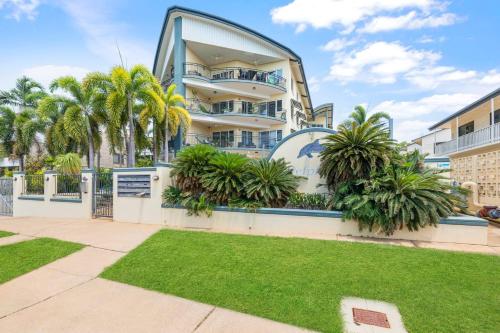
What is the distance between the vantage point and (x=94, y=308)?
3.92 meters

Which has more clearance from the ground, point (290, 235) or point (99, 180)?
point (99, 180)

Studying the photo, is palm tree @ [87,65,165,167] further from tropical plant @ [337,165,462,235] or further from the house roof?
the house roof

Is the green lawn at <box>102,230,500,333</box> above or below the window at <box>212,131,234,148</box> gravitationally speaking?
below

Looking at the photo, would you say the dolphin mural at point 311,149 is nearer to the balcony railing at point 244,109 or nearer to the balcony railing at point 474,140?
the balcony railing at point 474,140

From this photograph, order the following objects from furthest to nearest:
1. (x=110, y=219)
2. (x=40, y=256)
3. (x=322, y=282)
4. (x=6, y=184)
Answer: (x=6, y=184) < (x=110, y=219) < (x=40, y=256) < (x=322, y=282)

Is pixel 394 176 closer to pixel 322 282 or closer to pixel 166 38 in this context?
pixel 322 282

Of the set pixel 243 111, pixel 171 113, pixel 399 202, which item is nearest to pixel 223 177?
pixel 399 202

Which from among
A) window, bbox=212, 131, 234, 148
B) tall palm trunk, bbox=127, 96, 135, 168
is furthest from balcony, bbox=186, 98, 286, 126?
tall palm trunk, bbox=127, 96, 135, 168

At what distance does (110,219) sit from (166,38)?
74.7 feet

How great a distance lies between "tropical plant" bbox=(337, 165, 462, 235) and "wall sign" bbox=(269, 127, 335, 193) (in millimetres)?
2145

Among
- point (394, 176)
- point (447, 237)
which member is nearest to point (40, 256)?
point (394, 176)

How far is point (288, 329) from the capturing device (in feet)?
10.9

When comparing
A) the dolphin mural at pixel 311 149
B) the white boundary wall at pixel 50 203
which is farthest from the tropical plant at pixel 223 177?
the white boundary wall at pixel 50 203

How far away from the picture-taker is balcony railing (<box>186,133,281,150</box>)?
25.1m
